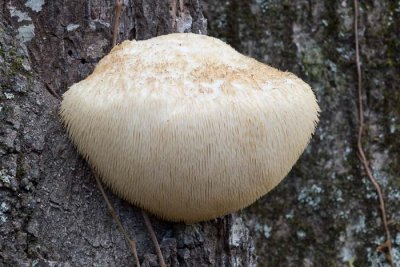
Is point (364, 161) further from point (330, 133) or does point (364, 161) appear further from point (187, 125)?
point (187, 125)

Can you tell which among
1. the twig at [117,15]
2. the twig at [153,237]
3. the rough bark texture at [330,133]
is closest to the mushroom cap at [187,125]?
the twig at [153,237]

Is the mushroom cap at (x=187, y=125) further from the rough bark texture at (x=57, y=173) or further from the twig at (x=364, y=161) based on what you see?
the twig at (x=364, y=161)

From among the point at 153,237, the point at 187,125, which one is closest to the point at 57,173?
the point at 153,237

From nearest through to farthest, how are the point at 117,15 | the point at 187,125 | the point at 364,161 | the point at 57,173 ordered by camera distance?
the point at 187,125 < the point at 57,173 < the point at 117,15 < the point at 364,161

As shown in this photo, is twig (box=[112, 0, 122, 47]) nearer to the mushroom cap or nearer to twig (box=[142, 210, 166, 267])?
the mushroom cap

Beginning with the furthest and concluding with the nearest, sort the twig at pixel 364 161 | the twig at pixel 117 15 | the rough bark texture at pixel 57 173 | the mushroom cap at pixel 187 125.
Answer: the twig at pixel 364 161 → the twig at pixel 117 15 → the rough bark texture at pixel 57 173 → the mushroom cap at pixel 187 125

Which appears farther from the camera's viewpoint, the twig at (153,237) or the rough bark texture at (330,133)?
the rough bark texture at (330,133)

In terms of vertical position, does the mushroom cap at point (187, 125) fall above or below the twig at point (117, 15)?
below
